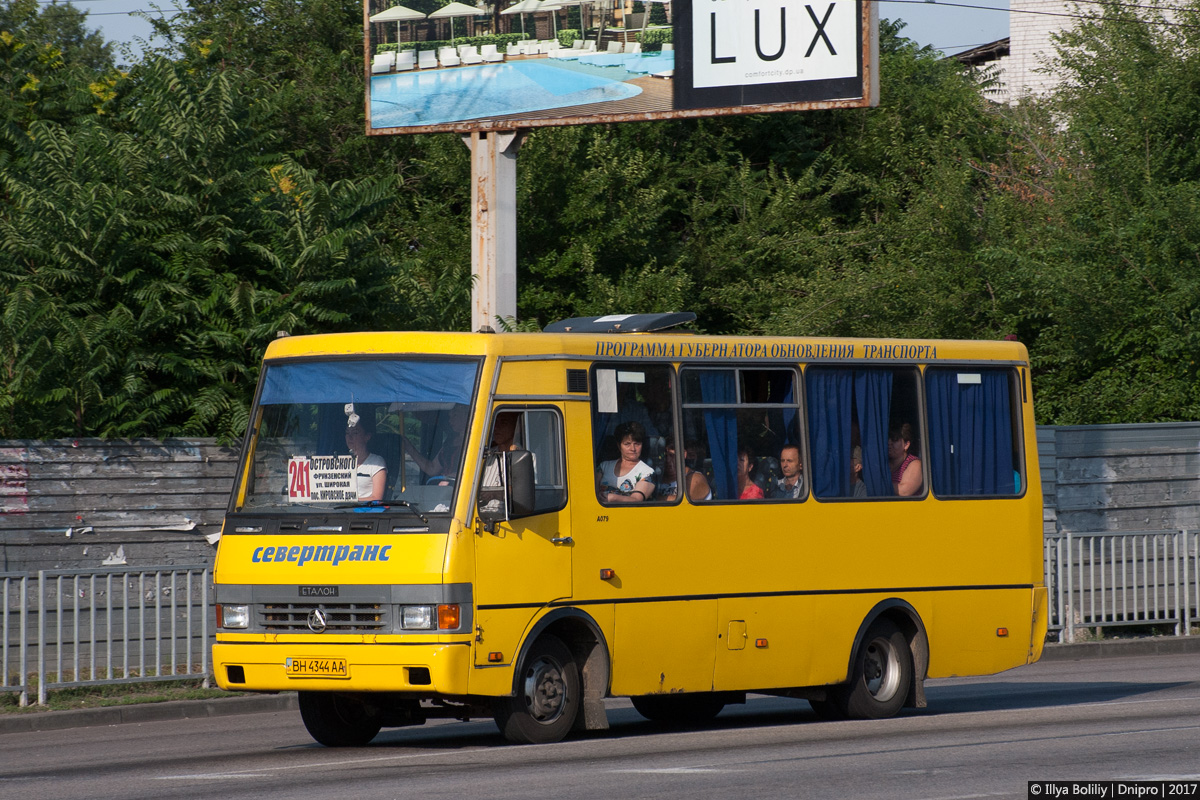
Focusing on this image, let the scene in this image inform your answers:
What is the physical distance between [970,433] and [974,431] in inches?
2.1

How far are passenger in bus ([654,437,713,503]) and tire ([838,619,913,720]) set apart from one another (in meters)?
1.97

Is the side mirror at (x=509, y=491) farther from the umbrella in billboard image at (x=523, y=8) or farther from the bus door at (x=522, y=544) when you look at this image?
the umbrella in billboard image at (x=523, y=8)

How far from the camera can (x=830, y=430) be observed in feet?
43.0

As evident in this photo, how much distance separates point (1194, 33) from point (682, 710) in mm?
18618

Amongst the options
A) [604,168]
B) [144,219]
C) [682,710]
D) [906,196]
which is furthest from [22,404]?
[906,196]

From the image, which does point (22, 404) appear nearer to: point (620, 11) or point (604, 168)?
point (620, 11)

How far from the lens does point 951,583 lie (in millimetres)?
13703

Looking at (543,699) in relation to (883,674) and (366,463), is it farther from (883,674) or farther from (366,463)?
(883,674)

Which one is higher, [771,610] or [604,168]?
[604,168]

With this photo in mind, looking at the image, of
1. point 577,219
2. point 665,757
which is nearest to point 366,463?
point 665,757

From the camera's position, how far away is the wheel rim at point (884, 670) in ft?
43.7

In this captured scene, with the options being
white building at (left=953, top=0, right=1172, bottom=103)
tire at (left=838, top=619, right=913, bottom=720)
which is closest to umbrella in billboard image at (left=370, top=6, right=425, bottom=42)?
tire at (left=838, top=619, right=913, bottom=720)

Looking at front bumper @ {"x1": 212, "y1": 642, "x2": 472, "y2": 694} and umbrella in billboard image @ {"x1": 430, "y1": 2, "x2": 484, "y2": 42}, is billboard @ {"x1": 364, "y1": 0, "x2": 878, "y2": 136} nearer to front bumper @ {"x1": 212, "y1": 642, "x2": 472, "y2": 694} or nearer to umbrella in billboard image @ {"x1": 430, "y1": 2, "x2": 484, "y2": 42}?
umbrella in billboard image @ {"x1": 430, "y1": 2, "x2": 484, "y2": 42}

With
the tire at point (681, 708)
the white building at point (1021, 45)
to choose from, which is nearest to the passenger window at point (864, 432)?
the tire at point (681, 708)
